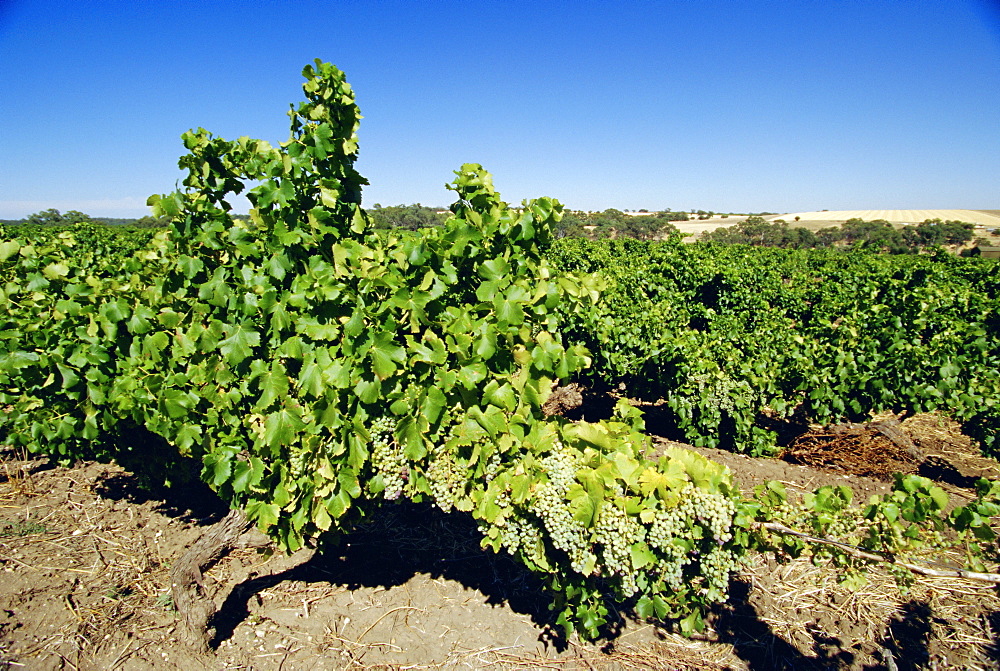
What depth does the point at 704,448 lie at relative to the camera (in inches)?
243

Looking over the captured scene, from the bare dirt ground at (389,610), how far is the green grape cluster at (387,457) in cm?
126

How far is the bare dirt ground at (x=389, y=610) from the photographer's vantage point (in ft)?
10.0

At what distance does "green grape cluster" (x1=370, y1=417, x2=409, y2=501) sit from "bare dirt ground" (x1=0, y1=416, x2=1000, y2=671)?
1.26 meters

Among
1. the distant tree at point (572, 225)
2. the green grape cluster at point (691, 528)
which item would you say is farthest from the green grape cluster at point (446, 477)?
the distant tree at point (572, 225)

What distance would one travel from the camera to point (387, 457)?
8.27ft

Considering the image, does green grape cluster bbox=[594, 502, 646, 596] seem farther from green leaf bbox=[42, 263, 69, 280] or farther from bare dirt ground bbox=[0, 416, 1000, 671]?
green leaf bbox=[42, 263, 69, 280]

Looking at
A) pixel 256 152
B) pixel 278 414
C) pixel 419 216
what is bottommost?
pixel 278 414

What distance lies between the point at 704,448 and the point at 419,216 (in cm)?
2881

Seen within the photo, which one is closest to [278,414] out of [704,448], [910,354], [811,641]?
[811,641]

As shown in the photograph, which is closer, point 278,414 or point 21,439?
point 278,414

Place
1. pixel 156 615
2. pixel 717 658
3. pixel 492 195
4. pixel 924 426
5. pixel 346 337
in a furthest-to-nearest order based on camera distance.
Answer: pixel 924 426 → pixel 156 615 → pixel 717 658 → pixel 492 195 → pixel 346 337

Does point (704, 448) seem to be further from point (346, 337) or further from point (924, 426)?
point (346, 337)

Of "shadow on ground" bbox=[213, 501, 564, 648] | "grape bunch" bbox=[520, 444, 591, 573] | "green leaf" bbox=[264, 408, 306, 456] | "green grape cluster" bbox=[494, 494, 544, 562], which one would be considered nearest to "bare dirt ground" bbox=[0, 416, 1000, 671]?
"shadow on ground" bbox=[213, 501, 564, 648]

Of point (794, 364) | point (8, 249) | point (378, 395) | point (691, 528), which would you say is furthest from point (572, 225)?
point (691, 528)
